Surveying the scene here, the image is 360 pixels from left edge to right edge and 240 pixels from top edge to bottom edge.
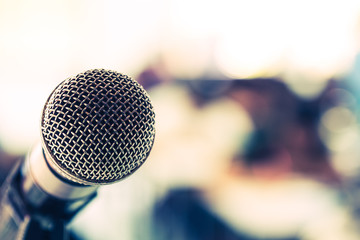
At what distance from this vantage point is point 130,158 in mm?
524

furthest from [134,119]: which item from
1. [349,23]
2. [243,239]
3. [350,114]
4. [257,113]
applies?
[349,23]

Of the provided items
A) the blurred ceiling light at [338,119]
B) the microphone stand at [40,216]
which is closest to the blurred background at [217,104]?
the blurred ceiling light at [338,119]

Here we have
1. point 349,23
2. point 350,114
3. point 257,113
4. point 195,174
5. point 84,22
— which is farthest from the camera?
point 84,22

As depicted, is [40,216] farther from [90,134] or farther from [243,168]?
[243,168]

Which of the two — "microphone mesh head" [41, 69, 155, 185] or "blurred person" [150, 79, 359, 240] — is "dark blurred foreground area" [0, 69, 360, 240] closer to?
"blurred person" [150, 79, 359, 240]

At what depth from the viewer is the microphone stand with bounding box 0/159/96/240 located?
598 millimetres

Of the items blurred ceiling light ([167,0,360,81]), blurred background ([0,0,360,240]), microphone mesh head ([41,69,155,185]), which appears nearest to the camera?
microphone mesh head ([41,69,155,185])

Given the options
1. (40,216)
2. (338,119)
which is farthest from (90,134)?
(338,119)

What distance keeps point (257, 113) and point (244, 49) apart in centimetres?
296

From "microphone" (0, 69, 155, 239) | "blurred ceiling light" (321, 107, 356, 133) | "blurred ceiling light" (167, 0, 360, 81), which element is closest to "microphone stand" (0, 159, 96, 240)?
"microphone" (0, 69, 155, 239)

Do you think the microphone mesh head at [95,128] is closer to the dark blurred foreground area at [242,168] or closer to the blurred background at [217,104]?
the blurred background at [217,104]

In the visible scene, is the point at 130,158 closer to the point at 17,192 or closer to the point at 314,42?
the point at 17,192

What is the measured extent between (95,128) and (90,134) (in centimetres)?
1

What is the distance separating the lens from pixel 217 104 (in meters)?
4.66
